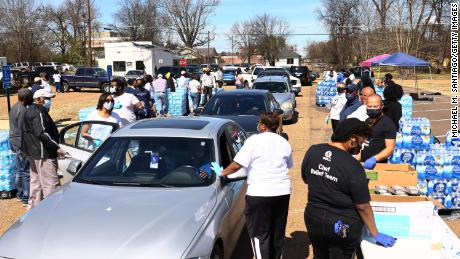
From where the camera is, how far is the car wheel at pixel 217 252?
11.7 feet

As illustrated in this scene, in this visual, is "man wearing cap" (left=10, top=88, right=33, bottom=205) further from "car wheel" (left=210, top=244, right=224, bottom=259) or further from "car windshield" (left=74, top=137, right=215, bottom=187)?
"car wheel" (left=210, top=244, right=224, bottom=259)

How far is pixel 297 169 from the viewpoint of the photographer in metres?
9.06

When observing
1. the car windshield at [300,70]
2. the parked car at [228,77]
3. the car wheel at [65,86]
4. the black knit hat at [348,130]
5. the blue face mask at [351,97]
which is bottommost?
the black knit hat at [348,130]

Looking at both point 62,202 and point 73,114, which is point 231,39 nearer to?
point 73,114

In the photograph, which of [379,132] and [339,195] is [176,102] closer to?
[379,132]

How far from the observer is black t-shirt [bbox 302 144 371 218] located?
307 centimetres

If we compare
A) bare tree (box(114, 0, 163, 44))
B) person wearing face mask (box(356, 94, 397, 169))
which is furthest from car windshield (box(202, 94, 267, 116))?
bare tree (box(114, 0, 163, 44))

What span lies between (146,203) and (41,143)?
2568 millimetres

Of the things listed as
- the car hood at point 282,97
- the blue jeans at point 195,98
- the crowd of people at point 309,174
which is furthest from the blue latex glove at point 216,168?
the blue jeans at point 195,98

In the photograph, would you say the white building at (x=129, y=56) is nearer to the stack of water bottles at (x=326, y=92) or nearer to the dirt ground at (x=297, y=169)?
the dirt ground at (x=297, y=169)

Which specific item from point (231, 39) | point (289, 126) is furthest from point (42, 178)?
point (231, 39)

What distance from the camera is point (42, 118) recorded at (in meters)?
5.69

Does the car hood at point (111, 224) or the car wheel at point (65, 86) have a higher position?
the car wheel at point (65, 86)

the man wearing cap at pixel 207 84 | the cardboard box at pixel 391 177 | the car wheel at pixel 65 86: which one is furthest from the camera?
the car wheel at pixel 65 86
